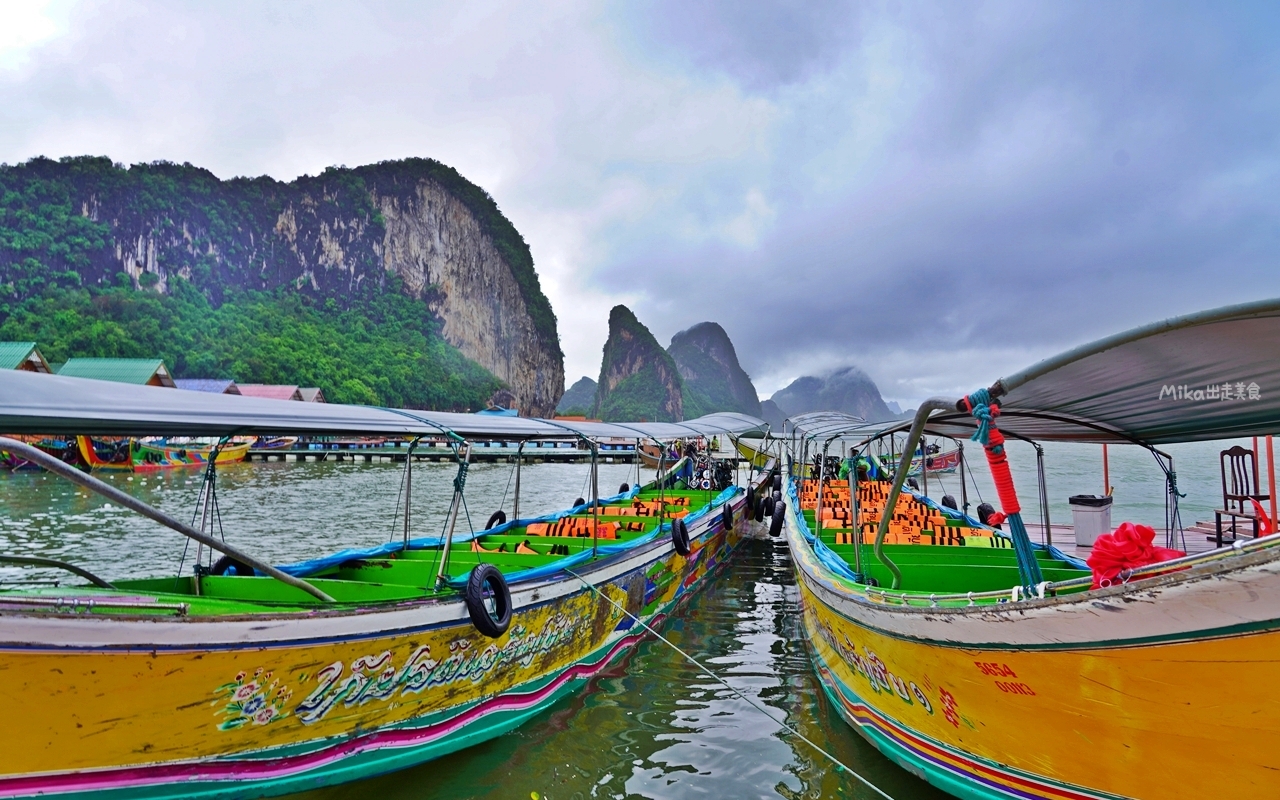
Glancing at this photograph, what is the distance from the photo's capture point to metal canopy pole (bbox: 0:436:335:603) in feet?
8.92

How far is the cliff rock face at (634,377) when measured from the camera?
123 m

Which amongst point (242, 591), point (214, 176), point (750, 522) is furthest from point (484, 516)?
point (214, 176)

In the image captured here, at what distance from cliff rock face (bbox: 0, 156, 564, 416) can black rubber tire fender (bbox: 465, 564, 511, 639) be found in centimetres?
6565

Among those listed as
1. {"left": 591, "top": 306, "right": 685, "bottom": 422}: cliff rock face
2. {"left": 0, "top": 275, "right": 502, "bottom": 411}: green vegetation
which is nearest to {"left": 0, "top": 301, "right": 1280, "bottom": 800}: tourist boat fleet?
A: {"left": 0, "top": 275, "right": 502, "bottom": 411}: green vegetation

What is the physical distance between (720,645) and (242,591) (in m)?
4.68

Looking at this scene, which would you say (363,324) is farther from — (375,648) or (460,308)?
(375,648)

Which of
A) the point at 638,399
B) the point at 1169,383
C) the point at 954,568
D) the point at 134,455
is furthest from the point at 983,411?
the point at 638,399

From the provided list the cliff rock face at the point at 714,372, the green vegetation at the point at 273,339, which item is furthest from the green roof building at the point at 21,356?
the cliff rock face at the point at 714,372

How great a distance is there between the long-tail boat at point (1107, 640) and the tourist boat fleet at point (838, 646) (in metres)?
0.01

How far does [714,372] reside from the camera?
188 meters

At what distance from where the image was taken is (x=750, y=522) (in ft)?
44.7

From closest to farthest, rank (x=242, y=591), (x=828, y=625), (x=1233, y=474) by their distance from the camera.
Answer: (x=242, y=591) < (x=828, y=625) < (x=1233, y=474)

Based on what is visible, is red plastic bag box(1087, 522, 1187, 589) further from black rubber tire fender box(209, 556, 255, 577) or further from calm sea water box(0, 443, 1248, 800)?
black rubber tire fender box(209, 556, 255, 577)

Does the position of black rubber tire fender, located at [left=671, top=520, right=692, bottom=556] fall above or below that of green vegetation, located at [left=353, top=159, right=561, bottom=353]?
below
